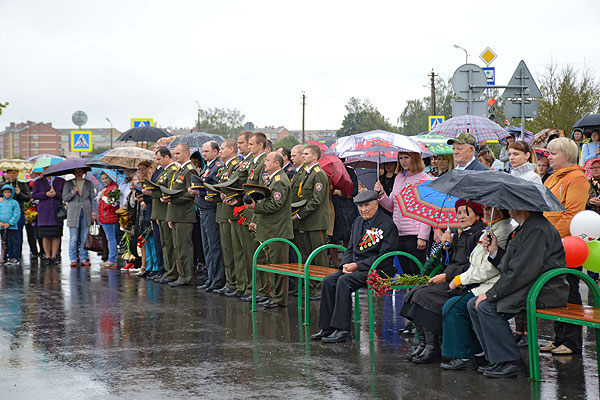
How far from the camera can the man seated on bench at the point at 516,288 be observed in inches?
260

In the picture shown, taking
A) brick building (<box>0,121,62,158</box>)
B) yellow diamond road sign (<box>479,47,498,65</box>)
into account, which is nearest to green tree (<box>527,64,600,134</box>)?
yellow diamond road sign (<box>479,47,498,65</box>)

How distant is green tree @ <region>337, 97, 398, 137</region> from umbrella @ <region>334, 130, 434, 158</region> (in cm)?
7650

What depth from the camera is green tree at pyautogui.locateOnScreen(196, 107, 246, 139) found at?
90688 millimetres

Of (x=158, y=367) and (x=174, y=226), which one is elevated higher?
(x=174, y=226)

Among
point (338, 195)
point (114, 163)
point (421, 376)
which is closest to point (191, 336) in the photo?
point (421, 376)

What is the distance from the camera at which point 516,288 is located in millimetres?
6660

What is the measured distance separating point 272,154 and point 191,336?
2.93 meters

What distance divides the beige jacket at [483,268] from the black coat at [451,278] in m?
0.23

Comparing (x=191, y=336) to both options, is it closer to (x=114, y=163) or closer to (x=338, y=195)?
(x=338, y=195)

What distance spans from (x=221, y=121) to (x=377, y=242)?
8341 centimetres

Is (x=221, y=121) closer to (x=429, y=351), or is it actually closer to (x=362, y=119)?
(x=362, y=119)

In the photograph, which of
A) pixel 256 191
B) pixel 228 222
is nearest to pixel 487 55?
pixel 228 222

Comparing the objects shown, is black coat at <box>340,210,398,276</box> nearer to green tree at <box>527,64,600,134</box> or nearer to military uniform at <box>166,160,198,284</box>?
military uniform at <box>166,160,198,284</box>

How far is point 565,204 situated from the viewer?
803cm
